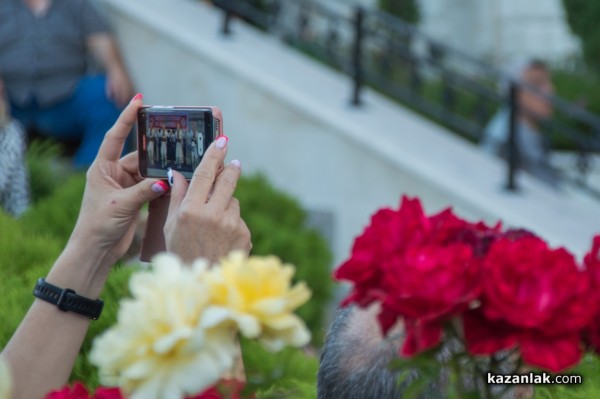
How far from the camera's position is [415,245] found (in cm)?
121

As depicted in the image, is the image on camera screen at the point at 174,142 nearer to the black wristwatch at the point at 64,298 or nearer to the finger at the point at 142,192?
the finger at the point at 142,192

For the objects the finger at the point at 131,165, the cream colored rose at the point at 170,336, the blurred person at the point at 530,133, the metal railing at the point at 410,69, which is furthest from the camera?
the blurred person at the point at 530,133

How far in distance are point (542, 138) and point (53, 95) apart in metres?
3.48

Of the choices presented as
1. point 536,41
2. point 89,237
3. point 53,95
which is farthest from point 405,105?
point 89,237

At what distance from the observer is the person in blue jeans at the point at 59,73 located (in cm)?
640

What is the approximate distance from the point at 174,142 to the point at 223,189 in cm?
31

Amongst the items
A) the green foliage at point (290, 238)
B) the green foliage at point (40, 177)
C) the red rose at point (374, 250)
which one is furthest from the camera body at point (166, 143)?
the green foliage at point (40, 177)

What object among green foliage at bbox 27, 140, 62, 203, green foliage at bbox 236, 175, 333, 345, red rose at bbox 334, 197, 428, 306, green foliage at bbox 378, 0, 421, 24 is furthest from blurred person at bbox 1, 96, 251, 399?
green foliage at bbox 378, 0, 421, 24

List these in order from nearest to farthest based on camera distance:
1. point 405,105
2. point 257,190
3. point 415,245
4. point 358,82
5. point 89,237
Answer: point 415,245
point 89,237
point 257,190
point 358,82
point 405,105

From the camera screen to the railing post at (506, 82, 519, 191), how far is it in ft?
15.9

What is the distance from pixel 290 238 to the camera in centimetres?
526

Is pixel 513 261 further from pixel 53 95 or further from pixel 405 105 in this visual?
pixel 405 105

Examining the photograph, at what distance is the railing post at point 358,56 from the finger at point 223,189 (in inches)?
209

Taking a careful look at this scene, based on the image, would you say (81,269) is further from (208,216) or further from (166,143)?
(208,216)
